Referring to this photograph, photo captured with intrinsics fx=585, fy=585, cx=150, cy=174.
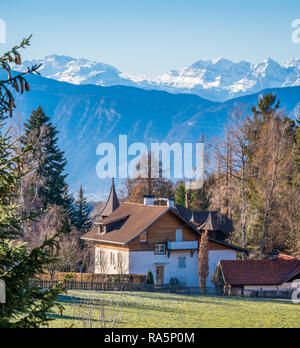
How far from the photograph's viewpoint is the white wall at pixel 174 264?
47656 mm

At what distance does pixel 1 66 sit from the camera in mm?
9766

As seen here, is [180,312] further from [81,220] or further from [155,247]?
[81,220]

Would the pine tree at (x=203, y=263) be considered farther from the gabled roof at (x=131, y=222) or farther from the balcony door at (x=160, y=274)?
the gabled roof at (x=131, y=222)

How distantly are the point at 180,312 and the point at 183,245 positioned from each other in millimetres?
20899

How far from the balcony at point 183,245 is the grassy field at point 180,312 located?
10837mm

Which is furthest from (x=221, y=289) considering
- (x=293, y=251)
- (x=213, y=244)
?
(x=293, y=251)

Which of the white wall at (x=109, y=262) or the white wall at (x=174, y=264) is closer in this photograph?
the white wall at (x=109, y=262)

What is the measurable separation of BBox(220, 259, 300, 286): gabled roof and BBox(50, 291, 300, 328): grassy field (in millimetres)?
5242

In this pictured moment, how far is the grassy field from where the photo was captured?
23.1 meters

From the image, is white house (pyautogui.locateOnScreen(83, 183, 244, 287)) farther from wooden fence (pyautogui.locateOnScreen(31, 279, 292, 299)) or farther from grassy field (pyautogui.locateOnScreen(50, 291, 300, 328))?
grassy field (pyautogui.locateOnScreen(50, 291, 300, 328))

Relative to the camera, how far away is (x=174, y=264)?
49250 millimetres

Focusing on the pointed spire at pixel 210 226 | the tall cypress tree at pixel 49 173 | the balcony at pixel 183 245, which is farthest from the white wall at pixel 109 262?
the pointed spire at pixel 210 226

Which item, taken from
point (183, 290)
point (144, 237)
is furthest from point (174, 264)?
point (183, 290)
